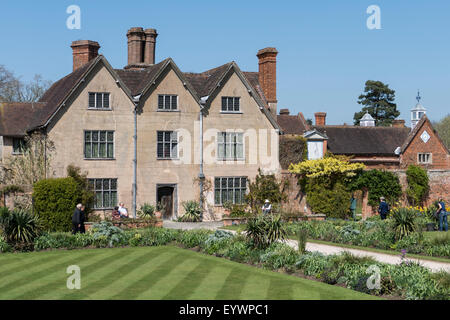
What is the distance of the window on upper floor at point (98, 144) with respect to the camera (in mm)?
32062

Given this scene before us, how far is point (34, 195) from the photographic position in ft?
93.0

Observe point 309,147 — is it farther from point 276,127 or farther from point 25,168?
point 25,168

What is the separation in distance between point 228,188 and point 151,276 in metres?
19.5

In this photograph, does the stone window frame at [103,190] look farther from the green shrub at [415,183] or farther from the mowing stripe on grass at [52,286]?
the green shrub at [415,183]

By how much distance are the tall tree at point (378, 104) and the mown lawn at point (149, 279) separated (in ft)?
231

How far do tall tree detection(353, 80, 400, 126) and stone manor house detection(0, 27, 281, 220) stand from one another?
52.0 m

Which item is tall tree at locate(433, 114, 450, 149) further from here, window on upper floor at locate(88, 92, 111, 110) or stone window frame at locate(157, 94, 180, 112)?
window on upper floor at locate(88, 92, 111, 110)

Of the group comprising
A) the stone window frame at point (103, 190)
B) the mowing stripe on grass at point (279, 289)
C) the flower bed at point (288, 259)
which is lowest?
the mowing stripe on grass at point (279, 289)

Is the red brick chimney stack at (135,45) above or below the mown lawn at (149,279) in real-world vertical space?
above

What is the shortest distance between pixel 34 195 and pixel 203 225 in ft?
28.8

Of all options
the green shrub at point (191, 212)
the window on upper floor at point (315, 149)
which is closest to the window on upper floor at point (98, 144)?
the green shrub at point (191, 212)
